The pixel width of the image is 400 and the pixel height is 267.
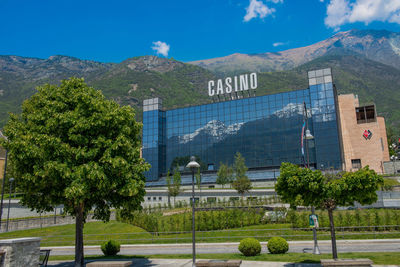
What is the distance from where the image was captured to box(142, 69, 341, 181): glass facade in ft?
270

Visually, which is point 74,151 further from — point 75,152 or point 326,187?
point 326,187

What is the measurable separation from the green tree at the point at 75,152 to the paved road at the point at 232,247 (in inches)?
382

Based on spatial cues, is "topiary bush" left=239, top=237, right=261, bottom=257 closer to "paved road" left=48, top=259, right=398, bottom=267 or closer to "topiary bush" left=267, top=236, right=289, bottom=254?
"topiary bush" left=267, top=236, right=289, bottom=254

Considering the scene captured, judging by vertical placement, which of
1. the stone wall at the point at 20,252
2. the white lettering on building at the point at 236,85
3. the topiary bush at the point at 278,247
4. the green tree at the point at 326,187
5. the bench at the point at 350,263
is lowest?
the topiary bush at the point at 278,247

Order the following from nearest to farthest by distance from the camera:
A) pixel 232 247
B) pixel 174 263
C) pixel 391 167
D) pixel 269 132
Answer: pixel 174 263 → pixel 232 247 → pixel 391 167 → pixel 269 132

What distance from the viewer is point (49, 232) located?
43531 millimetres

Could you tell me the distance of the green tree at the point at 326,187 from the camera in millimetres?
15961

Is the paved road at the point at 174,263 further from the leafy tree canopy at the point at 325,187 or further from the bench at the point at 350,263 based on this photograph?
the leafy tree canopy at the point at 325,187

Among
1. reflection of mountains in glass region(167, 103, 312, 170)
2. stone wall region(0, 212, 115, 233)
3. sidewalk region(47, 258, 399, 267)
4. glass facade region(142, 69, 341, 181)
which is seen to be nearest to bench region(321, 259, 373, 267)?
sidewalk region(47, 258, 399, 267)

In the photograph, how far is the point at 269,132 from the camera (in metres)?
91.4

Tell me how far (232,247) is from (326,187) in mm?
15369

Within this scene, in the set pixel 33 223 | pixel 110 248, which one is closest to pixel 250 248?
Answer: pixel 110 248

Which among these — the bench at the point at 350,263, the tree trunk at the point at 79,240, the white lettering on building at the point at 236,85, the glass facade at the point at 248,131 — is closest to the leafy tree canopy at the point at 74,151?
the tree trunk at the point at 79,240

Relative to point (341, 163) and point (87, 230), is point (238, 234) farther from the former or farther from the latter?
point (341, 163)
